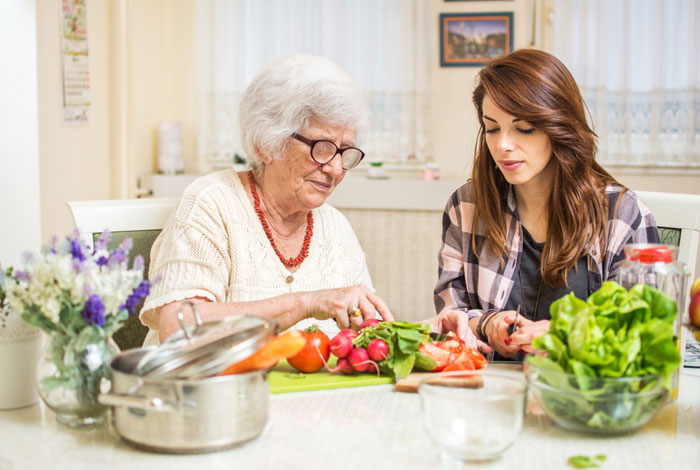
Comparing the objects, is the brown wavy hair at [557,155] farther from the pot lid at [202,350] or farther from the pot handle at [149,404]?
the pot handle at [149,404]

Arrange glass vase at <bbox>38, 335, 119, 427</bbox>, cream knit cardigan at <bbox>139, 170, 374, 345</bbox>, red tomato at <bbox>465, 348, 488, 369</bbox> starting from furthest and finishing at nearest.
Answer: cream knit cardigan at <bbox>139, 170, 374, 345</bbox>, red tomato at <bbox>465, 348, 488, 369</bbox>, glass vase at <bbox>38, 335, 119, 427</bbox>

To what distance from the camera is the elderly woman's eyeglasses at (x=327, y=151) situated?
6.15ft

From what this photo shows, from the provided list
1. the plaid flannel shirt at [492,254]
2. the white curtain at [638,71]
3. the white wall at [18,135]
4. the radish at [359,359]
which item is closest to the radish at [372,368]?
the radish at [359,359]

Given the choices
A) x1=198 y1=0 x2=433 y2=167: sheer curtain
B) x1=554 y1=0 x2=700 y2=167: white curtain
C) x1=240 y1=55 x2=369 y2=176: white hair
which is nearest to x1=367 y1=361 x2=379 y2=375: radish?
x1=240 y1=55 x2=369 y2=176: white hair

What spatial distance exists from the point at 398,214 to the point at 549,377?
2.72 meters

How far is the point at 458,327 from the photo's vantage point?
5.06 ft

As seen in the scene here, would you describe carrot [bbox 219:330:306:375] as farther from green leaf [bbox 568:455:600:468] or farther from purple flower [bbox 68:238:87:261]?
green leaf [bbox 568:455:600:468]

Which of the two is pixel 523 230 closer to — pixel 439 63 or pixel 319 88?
pixel 319 88

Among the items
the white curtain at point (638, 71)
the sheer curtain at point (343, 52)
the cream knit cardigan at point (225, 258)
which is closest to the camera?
the cream knit cardigan at point (225, 258)

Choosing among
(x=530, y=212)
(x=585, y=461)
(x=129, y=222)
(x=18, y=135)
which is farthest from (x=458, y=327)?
(x=18, y=135)

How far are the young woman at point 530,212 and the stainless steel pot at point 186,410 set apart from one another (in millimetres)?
750

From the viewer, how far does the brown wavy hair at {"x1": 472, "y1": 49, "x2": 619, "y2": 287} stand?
1.70 meters

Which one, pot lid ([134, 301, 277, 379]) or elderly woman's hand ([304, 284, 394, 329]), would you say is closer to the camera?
pot lid ([134, 301, 277, 379])

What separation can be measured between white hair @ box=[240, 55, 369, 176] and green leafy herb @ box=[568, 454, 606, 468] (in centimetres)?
110
